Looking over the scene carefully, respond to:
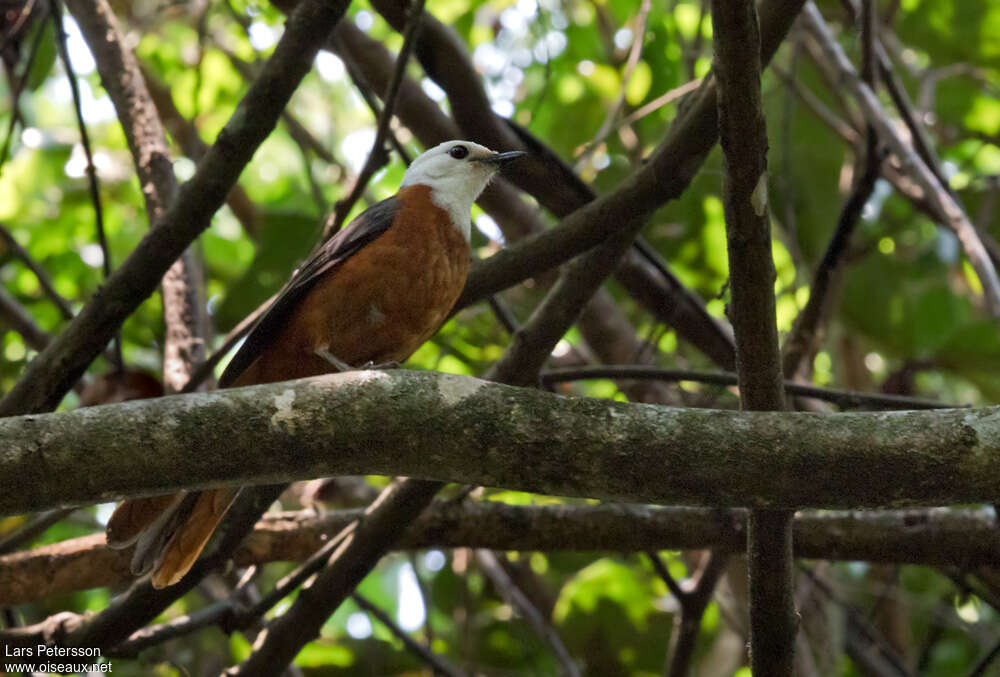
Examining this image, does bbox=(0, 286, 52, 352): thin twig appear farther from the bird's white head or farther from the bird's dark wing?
the bird's white head

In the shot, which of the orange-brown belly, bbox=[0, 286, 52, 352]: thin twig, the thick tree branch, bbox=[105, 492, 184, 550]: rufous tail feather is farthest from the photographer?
bbox=[0, 286, 52, 352]: thin twig

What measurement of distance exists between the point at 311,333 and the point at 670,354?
2.71 metres

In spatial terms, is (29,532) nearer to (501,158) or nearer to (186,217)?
(186,217)

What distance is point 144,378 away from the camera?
4.25 m

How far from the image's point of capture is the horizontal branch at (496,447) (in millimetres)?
2084

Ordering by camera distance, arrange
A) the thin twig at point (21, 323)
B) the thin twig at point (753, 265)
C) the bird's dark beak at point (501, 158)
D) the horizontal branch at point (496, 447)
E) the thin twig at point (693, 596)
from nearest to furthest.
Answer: the horizontal branch at point (496, 447)
the thin twig at point (753, 265)
the thin twig at point (693, 596)
the bird's dark beak at point (501, 158)
the thin twig at point (21, 323)

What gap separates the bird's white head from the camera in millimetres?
4211

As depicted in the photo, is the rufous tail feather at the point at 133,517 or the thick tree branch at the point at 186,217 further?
the rufous tail feather at the point at 133,517

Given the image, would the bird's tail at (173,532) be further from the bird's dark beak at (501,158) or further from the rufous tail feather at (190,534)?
the bird's dark beak at (501,158)

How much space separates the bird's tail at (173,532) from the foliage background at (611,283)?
1.21m

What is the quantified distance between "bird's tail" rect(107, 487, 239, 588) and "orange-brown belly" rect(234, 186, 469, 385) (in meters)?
0.55

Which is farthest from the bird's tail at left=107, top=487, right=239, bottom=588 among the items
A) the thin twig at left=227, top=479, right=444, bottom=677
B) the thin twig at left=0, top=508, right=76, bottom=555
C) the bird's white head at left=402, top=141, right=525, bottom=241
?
the bird's white head at left=402, top=141, right=525, bottom=241

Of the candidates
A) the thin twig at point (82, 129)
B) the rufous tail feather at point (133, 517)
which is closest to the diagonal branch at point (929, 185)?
the rufous tail feather at point (133, 517)

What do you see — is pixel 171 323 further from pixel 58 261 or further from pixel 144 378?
pixel 58 261
